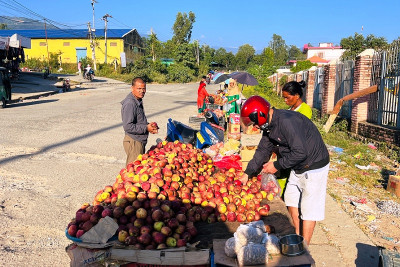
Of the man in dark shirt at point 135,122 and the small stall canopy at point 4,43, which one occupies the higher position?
the small stall canopy at point 4,43

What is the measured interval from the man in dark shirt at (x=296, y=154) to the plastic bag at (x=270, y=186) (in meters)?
0.15

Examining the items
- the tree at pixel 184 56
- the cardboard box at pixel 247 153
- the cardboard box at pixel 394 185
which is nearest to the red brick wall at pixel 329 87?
the cardboard box at pixel 394 185

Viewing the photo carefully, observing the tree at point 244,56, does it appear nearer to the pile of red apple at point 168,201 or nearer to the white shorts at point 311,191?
the pile of red apple at point 168,201

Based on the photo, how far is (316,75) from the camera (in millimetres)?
17578

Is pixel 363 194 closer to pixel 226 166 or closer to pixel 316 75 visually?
pixel 226 166

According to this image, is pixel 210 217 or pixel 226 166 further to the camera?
pixel 226 166

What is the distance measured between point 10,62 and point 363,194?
31.9 metres

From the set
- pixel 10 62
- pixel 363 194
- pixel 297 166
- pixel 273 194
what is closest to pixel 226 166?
pixel 273 194

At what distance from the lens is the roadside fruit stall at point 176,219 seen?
9.00 feet

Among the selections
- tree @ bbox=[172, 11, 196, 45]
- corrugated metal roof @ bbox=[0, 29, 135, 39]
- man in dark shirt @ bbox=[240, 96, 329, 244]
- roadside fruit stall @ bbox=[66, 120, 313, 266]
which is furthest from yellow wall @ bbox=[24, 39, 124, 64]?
man in dark shirt @ bbox=[240, 96, 329, 244]

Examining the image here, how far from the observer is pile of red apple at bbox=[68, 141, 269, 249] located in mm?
3090

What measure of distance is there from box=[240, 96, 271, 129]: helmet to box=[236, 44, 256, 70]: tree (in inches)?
3680

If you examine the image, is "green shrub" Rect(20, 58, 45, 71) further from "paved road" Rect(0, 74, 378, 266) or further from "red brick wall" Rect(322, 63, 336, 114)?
"red brick wall" Rect(322, 63, 336, 114)

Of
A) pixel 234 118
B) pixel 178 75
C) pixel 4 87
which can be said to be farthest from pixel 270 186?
pixel 178 75
